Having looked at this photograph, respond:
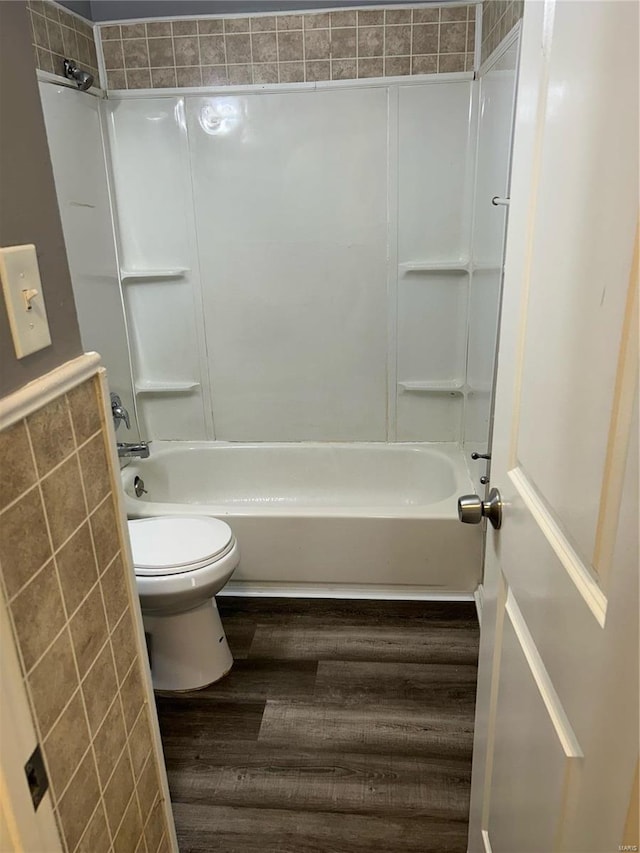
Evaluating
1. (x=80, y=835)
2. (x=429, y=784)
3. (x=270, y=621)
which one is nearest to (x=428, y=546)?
(x=270, y=621)

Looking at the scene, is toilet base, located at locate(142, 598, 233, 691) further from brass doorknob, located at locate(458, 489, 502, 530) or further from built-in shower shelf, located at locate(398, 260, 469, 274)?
built-in shower shelf, located at locate(398, 260, 469, 274)

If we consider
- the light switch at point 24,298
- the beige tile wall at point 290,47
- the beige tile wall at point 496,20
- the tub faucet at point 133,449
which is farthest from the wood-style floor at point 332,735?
the beige tile wall at point 290,47

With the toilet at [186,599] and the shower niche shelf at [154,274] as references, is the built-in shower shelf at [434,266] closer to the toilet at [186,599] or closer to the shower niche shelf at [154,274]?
the shower niche shelf at [154,274]

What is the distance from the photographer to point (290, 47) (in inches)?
102

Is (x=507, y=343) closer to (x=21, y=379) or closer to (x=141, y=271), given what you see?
(x=21, y=379)

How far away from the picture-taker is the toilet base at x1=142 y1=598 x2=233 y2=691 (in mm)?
2082

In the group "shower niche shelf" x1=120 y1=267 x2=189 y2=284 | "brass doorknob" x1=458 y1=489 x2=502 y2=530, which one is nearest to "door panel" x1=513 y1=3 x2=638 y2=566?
"brass doorknob" x1=458 y1=489 x2=502 y2=530

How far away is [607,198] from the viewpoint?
64cm

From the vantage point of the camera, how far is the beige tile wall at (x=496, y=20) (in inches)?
74.7

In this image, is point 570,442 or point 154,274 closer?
point 570,442

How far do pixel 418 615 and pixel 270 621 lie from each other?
0.58 m

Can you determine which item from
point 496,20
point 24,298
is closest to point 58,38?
point 496,20

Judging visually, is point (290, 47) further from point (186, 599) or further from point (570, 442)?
point (570, 442)

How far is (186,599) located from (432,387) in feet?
5.11
